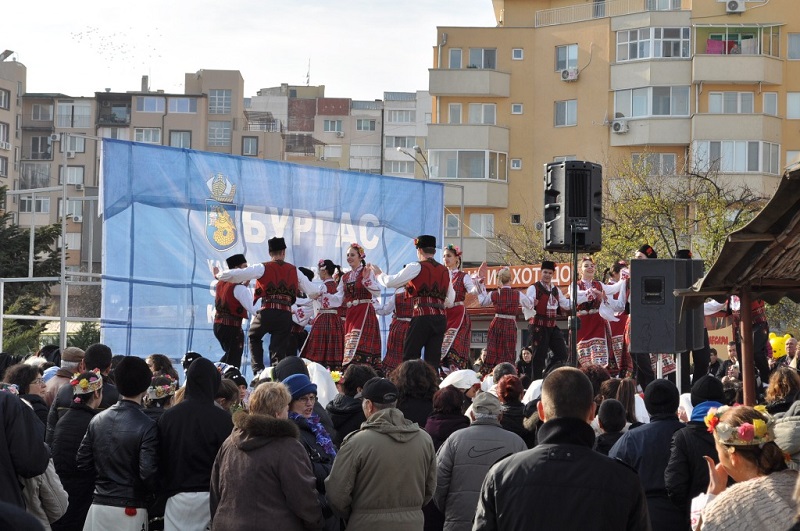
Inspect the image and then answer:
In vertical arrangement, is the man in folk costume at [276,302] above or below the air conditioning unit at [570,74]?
below

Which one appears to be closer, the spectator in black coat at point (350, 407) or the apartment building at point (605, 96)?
the spectator in black coat at point (350, 407)

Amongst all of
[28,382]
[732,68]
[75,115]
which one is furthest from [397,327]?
[75,115]

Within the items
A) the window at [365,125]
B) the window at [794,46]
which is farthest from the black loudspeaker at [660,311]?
the window at [365,125]

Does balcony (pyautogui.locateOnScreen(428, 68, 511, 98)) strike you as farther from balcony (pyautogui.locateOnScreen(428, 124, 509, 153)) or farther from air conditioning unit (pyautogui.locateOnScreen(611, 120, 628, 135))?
air conditioning unit (pyautogui.locateOnScreen(611, 120, 628, 135))

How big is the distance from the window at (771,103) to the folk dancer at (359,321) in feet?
118

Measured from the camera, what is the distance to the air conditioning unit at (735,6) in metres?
48.5

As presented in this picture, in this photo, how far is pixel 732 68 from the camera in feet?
159

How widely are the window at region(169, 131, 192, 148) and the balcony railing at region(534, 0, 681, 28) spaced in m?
37.6

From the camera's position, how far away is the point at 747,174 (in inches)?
1865

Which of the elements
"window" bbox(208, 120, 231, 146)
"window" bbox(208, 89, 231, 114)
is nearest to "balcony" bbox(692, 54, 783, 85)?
"window" bbox(208, 120, 231, 146)

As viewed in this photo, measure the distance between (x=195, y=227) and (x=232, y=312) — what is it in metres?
1.25

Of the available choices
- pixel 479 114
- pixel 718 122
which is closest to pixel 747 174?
pixel 718 122

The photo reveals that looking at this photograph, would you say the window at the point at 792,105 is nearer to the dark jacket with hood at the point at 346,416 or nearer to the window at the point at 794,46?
the window at the point at 794,46

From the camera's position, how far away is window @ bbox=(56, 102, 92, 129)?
89562 millimetres
